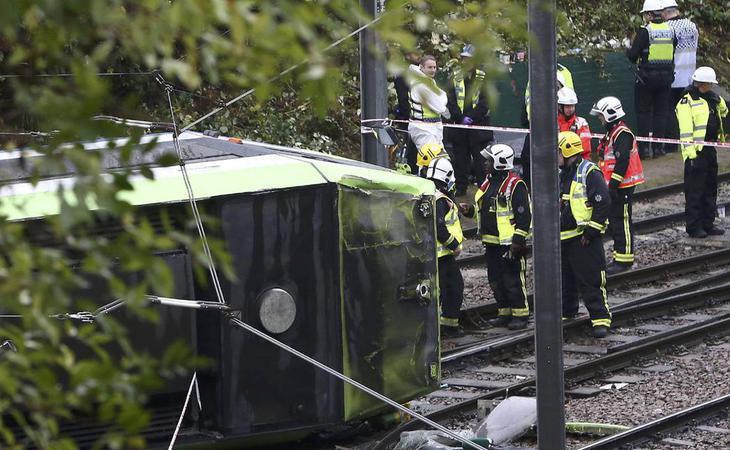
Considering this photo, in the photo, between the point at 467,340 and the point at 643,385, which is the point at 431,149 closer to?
the point at 467,340

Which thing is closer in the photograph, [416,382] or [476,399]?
[416,382]

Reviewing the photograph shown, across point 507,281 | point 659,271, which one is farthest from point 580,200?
point 659,271

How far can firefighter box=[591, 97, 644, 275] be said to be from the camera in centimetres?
1523

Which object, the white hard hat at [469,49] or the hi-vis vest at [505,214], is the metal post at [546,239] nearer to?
the white hard hat at [469,49]

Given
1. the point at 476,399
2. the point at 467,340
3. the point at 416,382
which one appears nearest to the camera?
the point at 416,382

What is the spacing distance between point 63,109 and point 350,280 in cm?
540

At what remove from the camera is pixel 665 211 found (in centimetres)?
1861

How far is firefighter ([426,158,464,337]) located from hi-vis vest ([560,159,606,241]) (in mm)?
1048

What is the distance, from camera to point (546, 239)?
719 cm

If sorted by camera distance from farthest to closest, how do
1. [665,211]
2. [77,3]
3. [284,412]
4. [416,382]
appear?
1. [665,211]
2. [416,382]
3. [284,412]
4. [77,3]

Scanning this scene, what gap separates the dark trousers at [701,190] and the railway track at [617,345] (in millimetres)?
2235

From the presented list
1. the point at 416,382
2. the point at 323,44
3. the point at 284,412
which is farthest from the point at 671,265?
the point at 323,44

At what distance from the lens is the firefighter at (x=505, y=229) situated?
13.5 meters

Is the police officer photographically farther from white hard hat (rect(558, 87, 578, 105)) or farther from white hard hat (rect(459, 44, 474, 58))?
white hard hat (rect(558, 87, 578, 105))
